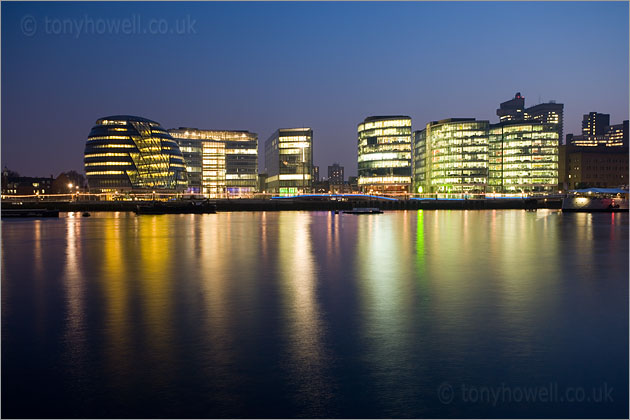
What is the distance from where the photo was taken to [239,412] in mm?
7379

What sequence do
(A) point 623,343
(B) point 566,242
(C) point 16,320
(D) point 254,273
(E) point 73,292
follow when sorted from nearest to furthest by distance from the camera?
(A) point 623,343 < (C) point 16,320 < (E) point 73,292 < (D) point 254,273 < (B) point 566,242

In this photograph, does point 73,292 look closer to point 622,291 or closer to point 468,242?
point 622,291

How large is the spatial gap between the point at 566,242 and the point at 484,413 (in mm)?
31329

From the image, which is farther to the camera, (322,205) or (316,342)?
(322,205)

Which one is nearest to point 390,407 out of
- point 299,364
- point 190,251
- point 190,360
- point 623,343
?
point 299,364

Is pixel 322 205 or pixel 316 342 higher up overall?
pixel 316 342

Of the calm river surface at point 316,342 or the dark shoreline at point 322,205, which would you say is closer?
the calm river surface at point 316,342

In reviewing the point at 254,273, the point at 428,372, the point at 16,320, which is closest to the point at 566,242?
the point at 254,273

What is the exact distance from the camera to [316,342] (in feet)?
34.8

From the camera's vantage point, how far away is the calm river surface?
7.80 meters

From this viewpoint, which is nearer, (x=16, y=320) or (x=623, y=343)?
(x=623, y=343)

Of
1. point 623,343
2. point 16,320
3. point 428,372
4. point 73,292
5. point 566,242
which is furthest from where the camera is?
point 566,242

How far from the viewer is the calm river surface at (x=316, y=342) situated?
25.6ft

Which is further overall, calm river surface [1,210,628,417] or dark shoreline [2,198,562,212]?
dark shoreline [2,198,562,212]
